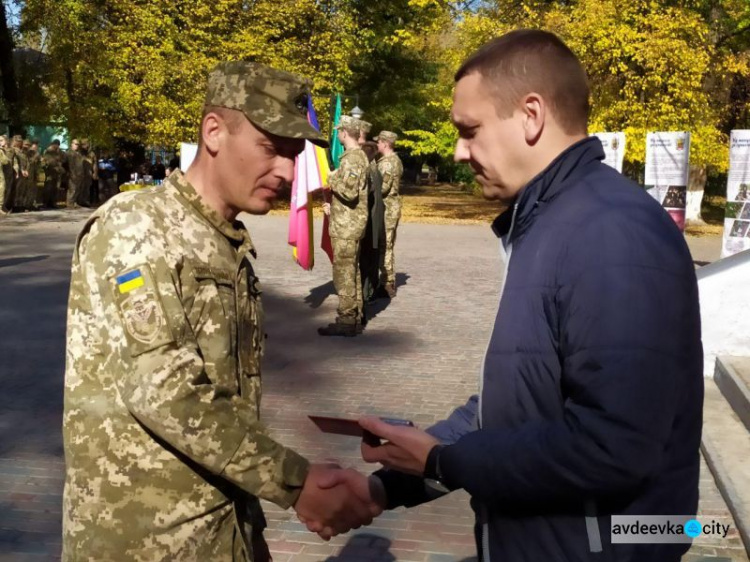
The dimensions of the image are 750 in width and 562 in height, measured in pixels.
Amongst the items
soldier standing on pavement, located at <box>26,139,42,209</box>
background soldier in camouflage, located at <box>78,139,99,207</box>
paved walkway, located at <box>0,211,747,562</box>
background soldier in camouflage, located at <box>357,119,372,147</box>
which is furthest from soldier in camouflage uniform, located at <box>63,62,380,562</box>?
background soldier in camouflage, located at <box>78,139,99,207</box>

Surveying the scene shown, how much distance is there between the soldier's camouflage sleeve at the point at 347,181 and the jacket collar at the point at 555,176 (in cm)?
801

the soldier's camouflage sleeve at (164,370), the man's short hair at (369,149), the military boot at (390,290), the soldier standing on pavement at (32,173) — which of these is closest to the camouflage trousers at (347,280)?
the man's short hair at (369,149)

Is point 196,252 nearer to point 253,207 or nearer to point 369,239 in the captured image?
point 253,207

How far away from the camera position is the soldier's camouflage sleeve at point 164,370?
201 centimetres

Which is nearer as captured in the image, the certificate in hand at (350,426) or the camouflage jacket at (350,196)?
the certificate in hand at (350,426)

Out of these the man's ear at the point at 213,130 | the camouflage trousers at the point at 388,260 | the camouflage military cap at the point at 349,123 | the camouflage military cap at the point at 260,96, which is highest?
the camouflage military cap at the point at 349,123

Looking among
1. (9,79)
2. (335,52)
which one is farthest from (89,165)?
(335,52)

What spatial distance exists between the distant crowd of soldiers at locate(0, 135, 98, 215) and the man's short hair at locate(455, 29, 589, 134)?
74.4 feet

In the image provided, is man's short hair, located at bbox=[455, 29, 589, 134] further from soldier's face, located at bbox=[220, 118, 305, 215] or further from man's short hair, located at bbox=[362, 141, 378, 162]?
man's short hair, located at bbox=[362, 141, 378, 162]

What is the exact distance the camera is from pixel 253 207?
94.8 inches

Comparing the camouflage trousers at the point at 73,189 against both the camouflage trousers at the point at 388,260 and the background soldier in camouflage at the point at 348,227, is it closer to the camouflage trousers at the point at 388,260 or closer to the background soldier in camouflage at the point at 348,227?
the camouflage trousers at the point at 388,260

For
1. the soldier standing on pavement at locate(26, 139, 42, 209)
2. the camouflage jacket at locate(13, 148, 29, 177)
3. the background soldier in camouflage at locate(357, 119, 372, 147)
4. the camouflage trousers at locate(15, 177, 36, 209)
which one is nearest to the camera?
the background soldier in camouflage at locate(357, 119, 372, 147)

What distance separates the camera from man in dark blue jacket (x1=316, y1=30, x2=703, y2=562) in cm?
162

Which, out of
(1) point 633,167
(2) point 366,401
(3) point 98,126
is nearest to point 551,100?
(2) point 366,401
